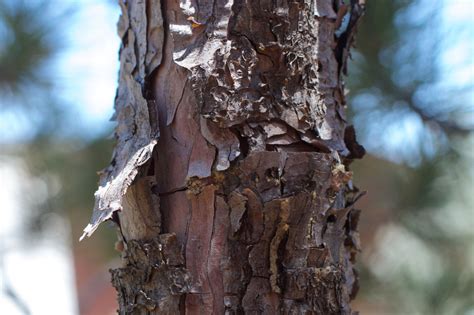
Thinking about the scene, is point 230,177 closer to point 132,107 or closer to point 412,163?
point 132,107

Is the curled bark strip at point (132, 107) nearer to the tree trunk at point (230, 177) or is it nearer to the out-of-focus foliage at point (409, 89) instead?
the tree trunk at point (230, 177)

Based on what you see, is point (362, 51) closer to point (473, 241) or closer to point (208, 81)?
point (473, 241)

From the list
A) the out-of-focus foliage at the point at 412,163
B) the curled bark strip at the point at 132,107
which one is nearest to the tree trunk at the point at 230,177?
the curled bark strip at the point at 132,107

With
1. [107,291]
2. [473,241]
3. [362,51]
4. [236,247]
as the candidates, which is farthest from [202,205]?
[107,291]

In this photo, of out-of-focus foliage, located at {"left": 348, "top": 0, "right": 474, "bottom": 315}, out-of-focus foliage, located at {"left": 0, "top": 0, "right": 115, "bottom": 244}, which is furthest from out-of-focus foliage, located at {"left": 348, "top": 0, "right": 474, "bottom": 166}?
out-of-focus foliage, located at {"left": 0, "top": 0, "right": 115, "bottom": 244}

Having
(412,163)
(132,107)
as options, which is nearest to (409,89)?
(412,163)
